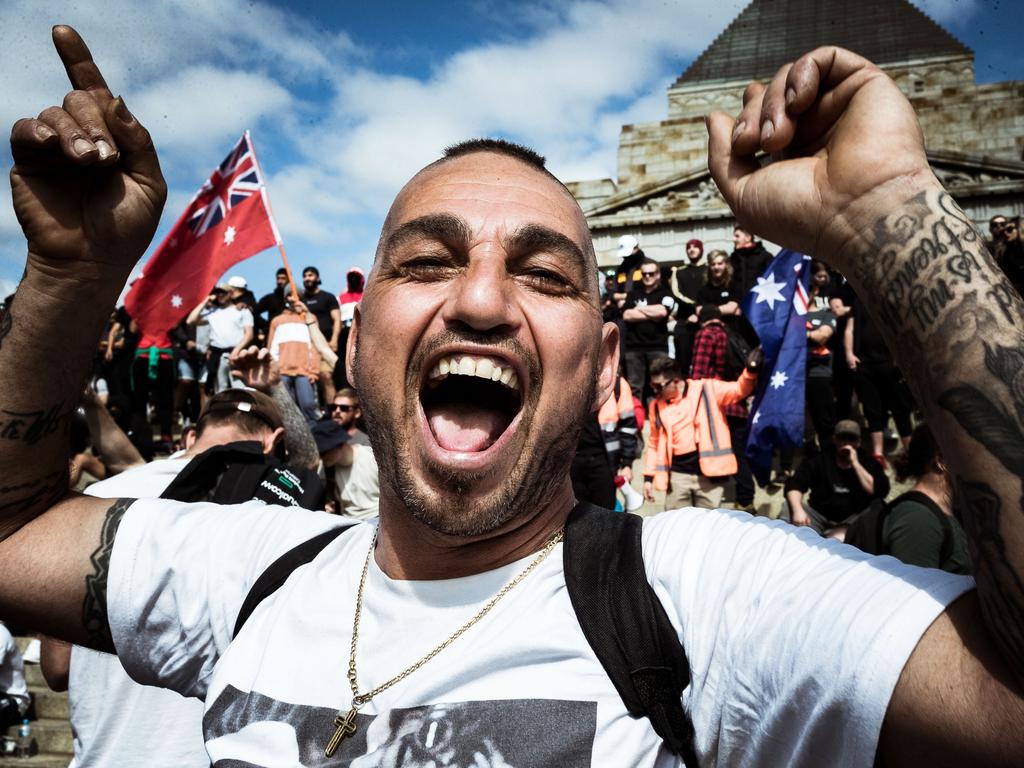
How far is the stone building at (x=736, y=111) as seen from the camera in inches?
682

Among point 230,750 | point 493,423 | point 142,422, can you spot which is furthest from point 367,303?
point 142,422

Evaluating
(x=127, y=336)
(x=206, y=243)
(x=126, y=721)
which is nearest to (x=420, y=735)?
(x=126, y=721)

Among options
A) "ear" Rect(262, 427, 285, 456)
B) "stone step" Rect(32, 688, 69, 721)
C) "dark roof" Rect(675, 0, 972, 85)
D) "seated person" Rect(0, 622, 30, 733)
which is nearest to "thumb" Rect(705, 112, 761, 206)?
"ear" Rect(262, 427, 285, 456)

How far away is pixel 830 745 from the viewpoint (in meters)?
1.22

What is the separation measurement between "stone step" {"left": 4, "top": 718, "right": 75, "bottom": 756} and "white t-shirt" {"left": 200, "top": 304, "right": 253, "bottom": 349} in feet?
18.0

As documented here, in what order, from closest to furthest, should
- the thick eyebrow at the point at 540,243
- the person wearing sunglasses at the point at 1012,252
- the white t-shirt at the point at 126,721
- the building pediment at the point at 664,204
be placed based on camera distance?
the thick eyebrow at the point at 540,243, the white t-shirt at the point at 126,721, the person wearing sunglasses at the point at 1012,252, the building pediment at the point at 664,204

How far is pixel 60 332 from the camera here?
6.18 ft

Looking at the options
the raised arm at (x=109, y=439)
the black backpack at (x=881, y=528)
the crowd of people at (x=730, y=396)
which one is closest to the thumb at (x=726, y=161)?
the black backpack at (x=881, y=528)

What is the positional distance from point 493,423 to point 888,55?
99.7 feet

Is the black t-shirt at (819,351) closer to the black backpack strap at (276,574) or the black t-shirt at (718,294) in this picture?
the black t-shirt at (718,294)

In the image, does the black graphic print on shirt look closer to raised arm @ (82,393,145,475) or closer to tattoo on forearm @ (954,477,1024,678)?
tattoo on forearm @ (954,477,1024,678)

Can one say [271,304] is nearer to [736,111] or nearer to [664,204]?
[664,204]

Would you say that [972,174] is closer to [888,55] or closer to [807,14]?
[888,55]

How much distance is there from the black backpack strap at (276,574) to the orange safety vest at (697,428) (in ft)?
20.8
